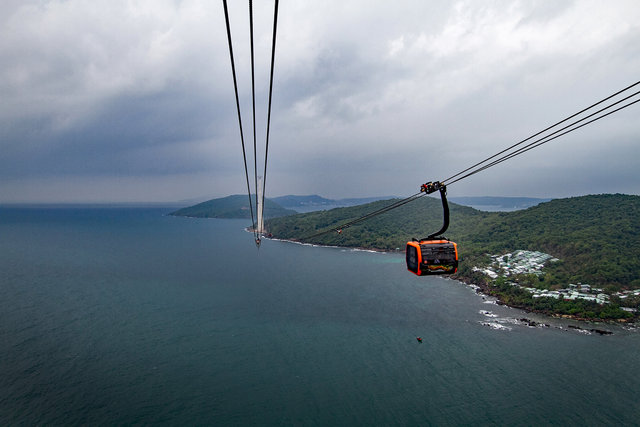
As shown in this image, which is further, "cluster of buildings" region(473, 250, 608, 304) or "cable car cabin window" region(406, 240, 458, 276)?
"cluster of buildings" region(473, 250, 608, 304)

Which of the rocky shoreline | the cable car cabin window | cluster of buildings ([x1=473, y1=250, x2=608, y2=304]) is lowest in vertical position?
the rocky shoreline

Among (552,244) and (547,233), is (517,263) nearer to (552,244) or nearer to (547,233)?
(552,244)

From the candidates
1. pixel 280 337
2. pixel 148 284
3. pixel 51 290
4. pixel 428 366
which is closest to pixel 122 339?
pixel 280 337

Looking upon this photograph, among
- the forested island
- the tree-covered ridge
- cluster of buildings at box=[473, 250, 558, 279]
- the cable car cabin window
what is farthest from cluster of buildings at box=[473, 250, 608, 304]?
the cable car cabin window

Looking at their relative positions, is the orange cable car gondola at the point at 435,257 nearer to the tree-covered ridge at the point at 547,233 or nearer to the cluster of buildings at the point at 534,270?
the cluster of buildings at the point at 534,270

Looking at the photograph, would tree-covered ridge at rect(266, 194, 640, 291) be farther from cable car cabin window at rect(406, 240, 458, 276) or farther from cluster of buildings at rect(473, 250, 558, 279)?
cable car cabin window at rect(406, 240, 458, 276)

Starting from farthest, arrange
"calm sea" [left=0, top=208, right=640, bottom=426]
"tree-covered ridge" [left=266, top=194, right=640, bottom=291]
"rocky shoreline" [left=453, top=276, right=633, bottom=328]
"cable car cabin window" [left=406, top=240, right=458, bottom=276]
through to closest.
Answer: "tree-covered ridge" [left=266, top=194, right=640, bottom=291], "rocky shoreline" [left=453, top=276, right=633, bottom=328], "calm sea" [left=0, top=208, right=640, bottom=426], "cable car cabin window" [left=406, top=240, right=458, bottom=276]
